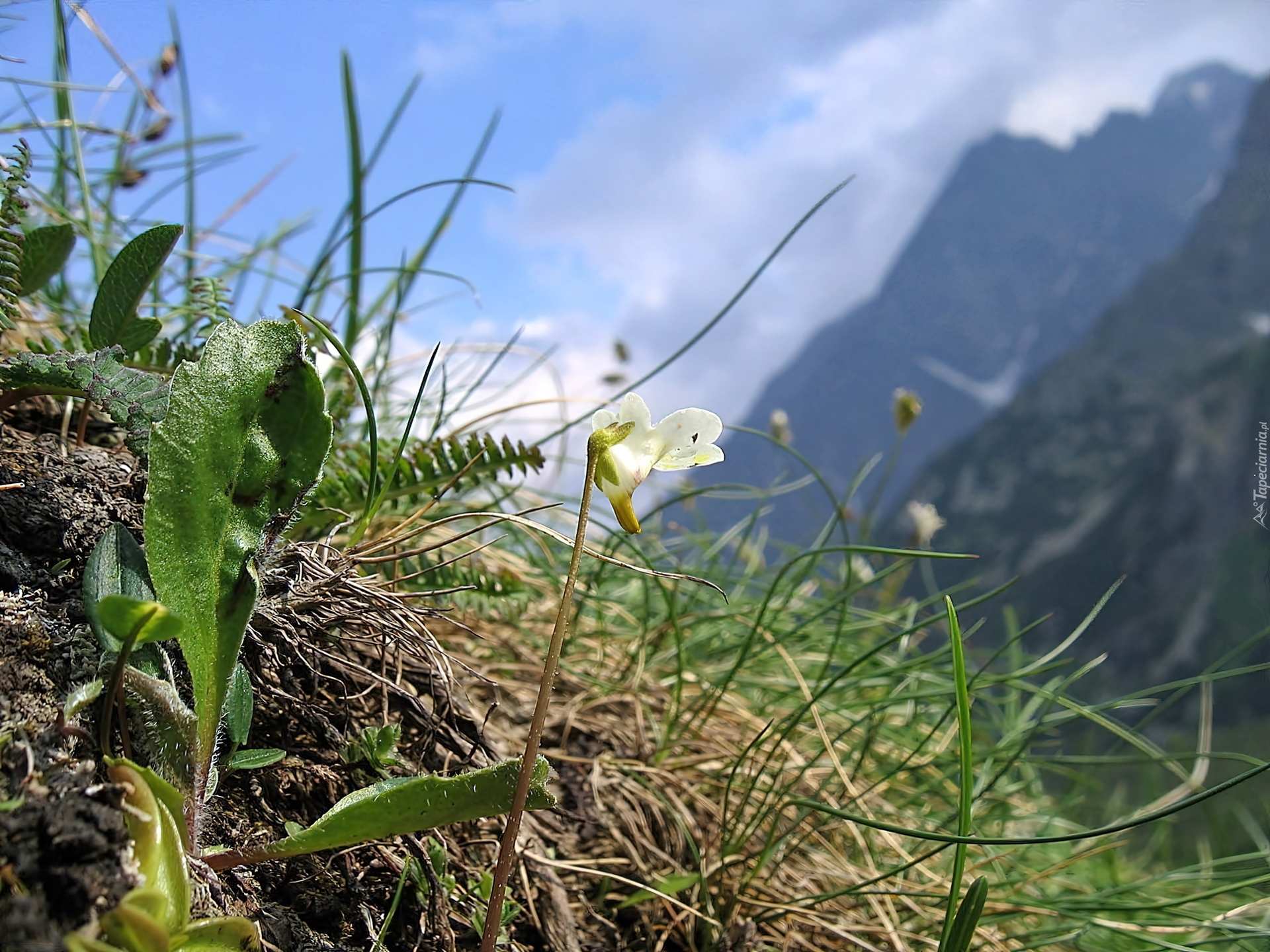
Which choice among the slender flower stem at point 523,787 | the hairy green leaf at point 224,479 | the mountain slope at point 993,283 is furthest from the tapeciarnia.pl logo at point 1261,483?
the mountain slope at point 993,283

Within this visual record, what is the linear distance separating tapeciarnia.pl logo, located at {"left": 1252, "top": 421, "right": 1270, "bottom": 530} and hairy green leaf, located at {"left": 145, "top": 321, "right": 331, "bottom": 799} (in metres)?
1.72

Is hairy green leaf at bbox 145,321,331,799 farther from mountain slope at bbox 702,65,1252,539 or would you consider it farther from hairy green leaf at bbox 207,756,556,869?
mountain slope at bbox 702,65,1252,539

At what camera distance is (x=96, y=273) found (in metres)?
1.54

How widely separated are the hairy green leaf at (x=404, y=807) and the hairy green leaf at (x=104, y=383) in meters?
0.42

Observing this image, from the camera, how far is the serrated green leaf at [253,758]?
768mm

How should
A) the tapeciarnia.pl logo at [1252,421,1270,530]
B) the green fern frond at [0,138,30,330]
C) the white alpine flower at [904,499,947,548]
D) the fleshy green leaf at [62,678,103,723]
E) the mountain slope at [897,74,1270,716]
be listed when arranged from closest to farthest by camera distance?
the fleshy green leaf at [62,678,103,723] → the green fern frond at [0,138,30,330] → the tapeciarnia.pl logo at [1252,421,1270,530] → the white alpine flower at [904,499,947,548] → the mountain slope at [897,74,1270,716]

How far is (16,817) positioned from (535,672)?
96 cm

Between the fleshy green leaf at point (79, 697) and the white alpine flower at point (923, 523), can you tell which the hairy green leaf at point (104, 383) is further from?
the white alpine flower at point (923, 523)

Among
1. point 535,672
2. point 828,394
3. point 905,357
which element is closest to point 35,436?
point 535,672

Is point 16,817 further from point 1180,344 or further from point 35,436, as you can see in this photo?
point 1180,344

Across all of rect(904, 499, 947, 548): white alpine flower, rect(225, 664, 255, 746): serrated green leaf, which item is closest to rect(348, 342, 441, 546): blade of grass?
rect(225, 664, 255, 746): serrated green leaf

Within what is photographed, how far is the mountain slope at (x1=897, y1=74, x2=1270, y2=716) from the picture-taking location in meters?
37.2

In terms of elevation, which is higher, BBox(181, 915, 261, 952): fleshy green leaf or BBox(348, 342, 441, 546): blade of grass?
BBox(348, 342, 441, 546): blade of grass

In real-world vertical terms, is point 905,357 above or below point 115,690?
above
